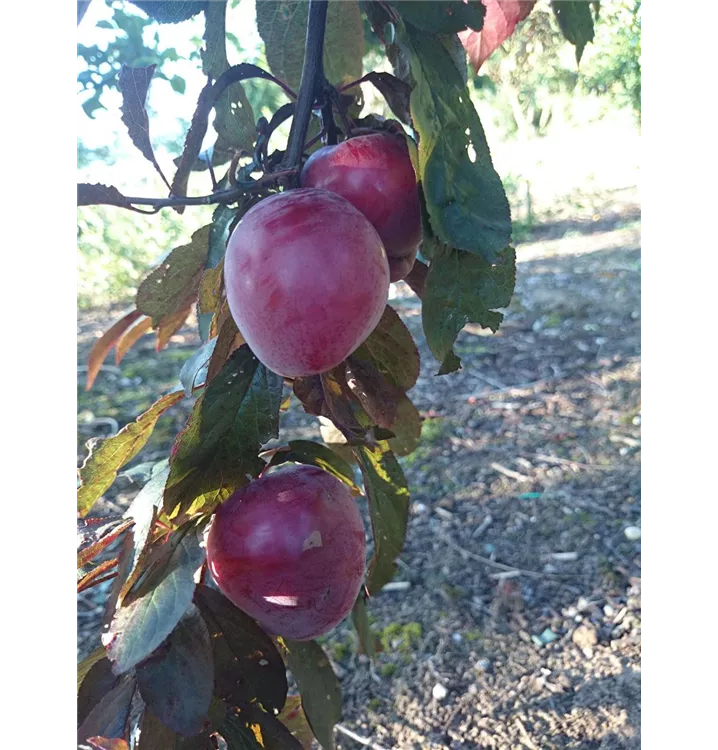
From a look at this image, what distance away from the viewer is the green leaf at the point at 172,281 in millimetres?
659

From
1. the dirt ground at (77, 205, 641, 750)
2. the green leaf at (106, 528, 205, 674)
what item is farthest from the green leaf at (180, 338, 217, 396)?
the dirt ground at (77, 205, 641, 750)

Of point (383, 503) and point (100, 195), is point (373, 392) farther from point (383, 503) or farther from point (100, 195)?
point (100, 195)

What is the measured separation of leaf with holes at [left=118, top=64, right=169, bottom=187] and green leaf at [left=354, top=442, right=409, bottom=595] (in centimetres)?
30

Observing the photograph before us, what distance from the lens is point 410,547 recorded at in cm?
182

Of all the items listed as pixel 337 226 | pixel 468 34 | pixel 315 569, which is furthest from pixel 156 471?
pixel 468 34

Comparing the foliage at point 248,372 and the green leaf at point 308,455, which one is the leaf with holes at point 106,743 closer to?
the foliage at point 248,372

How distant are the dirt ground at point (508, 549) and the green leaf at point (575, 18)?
0.62m

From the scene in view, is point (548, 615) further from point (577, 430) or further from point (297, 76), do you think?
point (297, 76)

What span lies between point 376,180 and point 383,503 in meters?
0.31

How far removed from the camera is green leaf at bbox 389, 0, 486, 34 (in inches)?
19.3

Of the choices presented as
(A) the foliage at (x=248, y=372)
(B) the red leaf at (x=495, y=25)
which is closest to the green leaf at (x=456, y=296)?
(A) the foliage at (x=248, y=372)

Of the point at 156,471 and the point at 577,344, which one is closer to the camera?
the point at 156,471

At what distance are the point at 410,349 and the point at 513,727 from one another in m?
0.92

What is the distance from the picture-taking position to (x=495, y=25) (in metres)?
0.72
